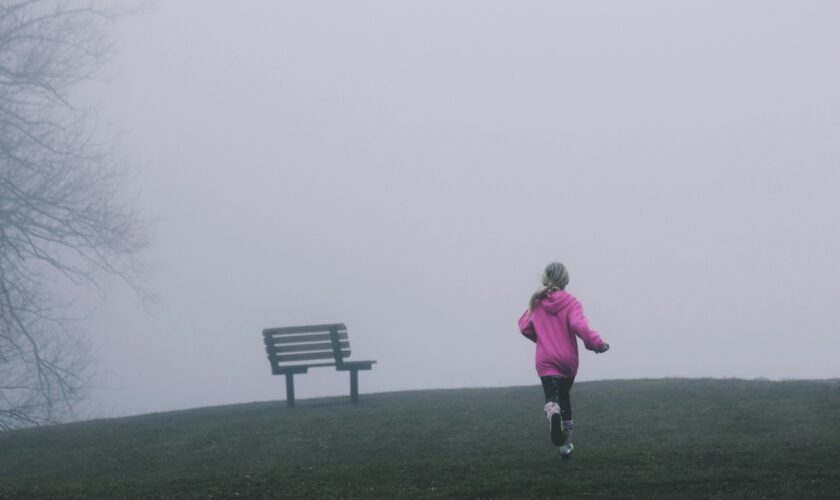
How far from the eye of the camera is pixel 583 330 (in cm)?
891

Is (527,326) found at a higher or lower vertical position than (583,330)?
higher

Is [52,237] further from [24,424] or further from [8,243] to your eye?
[24,424]

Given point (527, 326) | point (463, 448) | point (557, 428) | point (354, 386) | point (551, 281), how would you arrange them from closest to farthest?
point (557, 428), point (551, 281), point (527, 326), point (463, 448), point (354, 386)

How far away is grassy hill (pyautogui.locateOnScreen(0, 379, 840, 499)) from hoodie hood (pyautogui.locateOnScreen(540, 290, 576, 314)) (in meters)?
1.20

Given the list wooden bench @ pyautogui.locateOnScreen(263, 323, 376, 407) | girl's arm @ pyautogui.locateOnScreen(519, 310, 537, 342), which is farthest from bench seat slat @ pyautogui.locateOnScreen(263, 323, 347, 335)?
girl's arm @ pyautogui.locateOnScreen(519, 310, 537, 342)

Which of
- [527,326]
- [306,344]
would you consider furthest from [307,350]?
[527,326]

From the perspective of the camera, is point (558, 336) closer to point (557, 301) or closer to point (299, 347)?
point (557, 301)

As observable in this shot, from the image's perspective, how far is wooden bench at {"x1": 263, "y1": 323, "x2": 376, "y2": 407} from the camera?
16031 mm

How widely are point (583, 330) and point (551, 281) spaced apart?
22.1 inches

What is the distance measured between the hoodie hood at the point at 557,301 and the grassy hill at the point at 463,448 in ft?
3.95

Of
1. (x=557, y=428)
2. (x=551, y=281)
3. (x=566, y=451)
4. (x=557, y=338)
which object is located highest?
(x=551, y=281)

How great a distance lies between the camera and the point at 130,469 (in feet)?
36.2

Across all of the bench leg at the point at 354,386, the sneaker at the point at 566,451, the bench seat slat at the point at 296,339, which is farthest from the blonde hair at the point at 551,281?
the bench seat slat at the point at 296,339

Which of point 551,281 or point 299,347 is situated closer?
point 551,281
